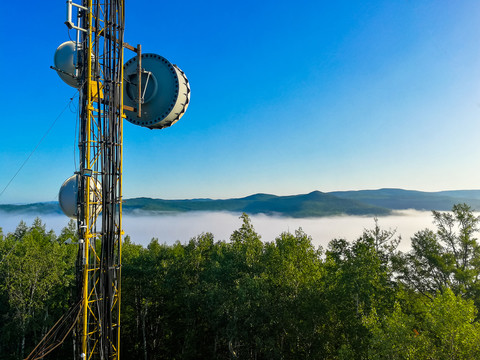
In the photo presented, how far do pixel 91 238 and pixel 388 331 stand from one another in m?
11.4

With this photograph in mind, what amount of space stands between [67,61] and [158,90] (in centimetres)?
337

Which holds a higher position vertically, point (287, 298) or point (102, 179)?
point (102, 179)

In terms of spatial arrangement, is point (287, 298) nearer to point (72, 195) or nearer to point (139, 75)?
point (72, 195)

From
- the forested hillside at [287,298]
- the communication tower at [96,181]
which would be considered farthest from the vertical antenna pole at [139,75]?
the forested hillside at [287,298]

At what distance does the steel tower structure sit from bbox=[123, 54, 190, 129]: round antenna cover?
1674mm

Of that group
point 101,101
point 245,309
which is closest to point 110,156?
point 101,101

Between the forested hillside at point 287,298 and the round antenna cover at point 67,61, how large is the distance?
20.3 ft

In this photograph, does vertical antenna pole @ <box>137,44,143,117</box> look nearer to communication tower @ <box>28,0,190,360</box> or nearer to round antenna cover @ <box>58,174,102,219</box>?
communication tower @ <box>28,0,190,360</box>

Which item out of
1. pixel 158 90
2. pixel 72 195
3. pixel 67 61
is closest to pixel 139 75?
pixel 158 90

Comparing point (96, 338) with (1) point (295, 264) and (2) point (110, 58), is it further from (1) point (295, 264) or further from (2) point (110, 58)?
(1) point (295, 264)

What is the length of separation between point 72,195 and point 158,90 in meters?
5.36

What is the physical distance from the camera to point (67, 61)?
11172 mm

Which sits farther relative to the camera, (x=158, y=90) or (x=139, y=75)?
(x=158, y=90)

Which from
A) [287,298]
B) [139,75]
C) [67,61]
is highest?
[67,61]
